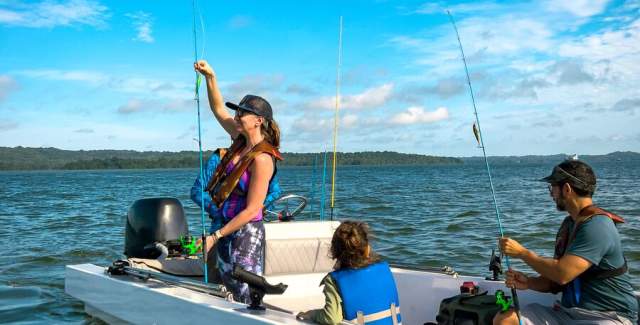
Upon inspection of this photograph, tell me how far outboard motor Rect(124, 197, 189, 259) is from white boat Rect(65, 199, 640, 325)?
18.6 inches

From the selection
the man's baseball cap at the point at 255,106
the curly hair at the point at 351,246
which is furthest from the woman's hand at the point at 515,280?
the man's baseball cap at the point at 255,106

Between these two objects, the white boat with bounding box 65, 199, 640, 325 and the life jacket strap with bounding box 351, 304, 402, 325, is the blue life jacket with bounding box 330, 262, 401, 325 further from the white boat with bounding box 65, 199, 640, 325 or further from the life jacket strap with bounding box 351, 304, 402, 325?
the white boat with bounding box 65, 199, 640, 325

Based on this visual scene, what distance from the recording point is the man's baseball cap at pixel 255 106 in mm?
3832

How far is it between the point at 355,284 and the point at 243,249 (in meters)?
0.82

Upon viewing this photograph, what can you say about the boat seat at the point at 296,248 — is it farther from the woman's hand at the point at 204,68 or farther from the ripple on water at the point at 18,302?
the ripple on water at the point at 18,302

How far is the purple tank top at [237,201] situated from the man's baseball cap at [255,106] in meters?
0.35

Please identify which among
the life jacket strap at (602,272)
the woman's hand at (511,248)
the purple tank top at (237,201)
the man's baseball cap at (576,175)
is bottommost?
the life jacket strap at (602,272)

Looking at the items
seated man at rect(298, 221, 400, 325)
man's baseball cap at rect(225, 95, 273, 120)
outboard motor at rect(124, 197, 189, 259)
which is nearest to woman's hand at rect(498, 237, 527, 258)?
seated man at rect(298, 221, 400, 325)

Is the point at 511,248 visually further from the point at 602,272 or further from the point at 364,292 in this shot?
the point at 364,292

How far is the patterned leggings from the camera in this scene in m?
3.84

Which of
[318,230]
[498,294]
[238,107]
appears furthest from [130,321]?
[498,294]

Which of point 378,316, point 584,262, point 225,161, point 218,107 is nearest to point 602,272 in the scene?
point 584,262

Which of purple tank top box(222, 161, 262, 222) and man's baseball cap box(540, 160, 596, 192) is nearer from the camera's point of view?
man's baseball cap box(540, 160, 596, 192)

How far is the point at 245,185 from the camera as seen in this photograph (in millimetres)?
3814
